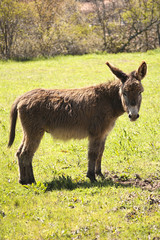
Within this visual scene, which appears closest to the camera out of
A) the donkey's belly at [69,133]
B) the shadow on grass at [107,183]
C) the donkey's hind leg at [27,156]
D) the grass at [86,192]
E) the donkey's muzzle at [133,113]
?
the grass at [86,192]

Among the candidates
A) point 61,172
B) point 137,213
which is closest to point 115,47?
point 61,172

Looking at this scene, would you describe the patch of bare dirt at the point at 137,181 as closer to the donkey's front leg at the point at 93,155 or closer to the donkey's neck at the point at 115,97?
the donkey's front leg at the point at 93,155

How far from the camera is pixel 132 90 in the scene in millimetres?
4965

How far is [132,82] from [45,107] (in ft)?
5.32

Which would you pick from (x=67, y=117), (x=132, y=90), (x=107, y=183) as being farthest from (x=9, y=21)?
(x=107, y=183)

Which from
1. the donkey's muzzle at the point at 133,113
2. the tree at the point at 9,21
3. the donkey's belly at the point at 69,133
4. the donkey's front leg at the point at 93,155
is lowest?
the donkey's front leg at the point at 93,155

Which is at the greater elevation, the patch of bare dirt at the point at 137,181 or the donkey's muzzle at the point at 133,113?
the donkey's muzzle at the point at 133,113

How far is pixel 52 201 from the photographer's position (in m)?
4.67

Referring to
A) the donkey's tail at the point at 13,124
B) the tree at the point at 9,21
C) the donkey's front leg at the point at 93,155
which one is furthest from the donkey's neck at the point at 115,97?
the tree at the point at 9,21

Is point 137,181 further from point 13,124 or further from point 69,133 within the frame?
Result: point 13,124

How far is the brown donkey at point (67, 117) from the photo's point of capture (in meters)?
5.36

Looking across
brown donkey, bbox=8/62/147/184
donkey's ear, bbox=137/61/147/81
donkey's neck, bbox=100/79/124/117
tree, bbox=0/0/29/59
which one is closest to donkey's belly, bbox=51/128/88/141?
brown donkey, bbox=8/62/147/184

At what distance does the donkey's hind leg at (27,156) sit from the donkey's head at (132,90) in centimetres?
164

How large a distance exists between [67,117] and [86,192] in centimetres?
141
